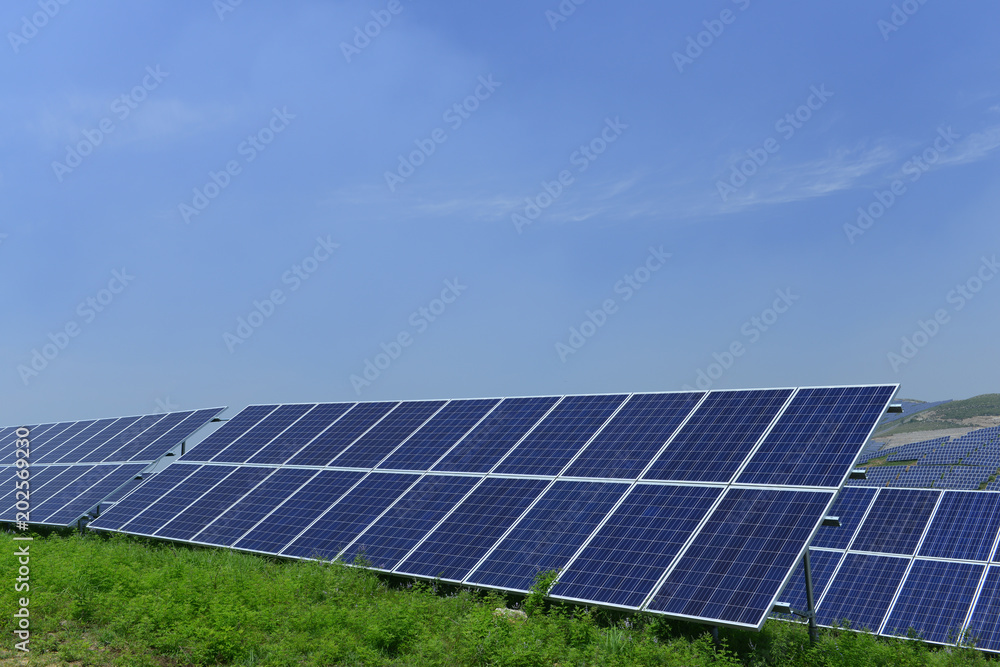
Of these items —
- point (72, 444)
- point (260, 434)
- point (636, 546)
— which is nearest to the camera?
point (636, 546)

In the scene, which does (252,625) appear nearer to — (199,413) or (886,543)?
(886,543)

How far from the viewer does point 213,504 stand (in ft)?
74.2

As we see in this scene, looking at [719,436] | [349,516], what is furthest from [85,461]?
[719,436]

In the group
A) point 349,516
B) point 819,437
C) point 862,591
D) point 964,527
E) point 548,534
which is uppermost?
point 349,516

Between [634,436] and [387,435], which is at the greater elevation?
[387,435]

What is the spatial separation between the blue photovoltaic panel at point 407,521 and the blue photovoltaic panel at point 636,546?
4.43 m

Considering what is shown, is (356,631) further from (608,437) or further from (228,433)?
(228,433)

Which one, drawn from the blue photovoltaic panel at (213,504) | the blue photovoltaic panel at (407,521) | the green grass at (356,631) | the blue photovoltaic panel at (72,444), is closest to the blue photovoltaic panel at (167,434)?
the blue photovoltaic panel at (72,444)

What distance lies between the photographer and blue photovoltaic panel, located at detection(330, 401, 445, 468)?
872 inches

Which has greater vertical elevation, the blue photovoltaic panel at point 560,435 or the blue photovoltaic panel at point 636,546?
the blue photovoltaic panel at point 560,435

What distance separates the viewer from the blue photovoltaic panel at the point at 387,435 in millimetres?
22141

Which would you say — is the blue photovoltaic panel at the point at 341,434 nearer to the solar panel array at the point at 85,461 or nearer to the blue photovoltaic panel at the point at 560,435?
the blue photovoltaic panel at the point at 560,435

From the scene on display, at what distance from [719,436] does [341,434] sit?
13144 mm

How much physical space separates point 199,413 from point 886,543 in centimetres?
2680
